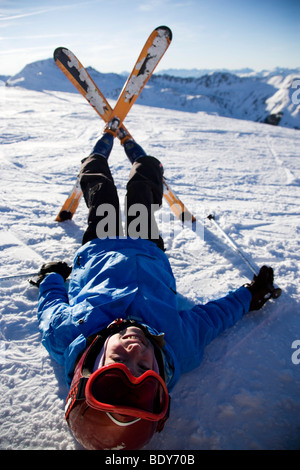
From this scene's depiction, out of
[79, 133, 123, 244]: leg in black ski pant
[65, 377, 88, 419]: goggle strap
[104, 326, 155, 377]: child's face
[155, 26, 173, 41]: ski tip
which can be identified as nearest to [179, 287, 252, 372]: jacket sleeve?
[104, 326, 155, 377]: child's face

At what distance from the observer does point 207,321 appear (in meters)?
1.61

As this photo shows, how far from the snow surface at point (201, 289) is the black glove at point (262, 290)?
0.09 meters

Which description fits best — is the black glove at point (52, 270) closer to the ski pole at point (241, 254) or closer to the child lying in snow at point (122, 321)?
the child lying in snow at point (122, 321)

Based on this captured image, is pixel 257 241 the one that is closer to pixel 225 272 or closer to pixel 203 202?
pixel 225 272

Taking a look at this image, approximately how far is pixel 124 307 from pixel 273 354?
93cm

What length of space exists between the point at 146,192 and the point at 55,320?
1188 millimetres

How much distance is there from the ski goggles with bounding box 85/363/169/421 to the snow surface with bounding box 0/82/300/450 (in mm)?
378

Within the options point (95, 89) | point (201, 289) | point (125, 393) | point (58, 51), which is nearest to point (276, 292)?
point (201, 289)

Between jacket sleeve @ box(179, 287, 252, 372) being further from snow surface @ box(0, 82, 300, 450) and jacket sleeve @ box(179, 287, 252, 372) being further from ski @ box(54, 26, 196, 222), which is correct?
ski @ box(54, 26, 196, 222)

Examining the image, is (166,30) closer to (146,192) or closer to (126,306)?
(146,192)

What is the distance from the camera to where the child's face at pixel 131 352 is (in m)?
1.12

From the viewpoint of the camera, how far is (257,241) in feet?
8.93

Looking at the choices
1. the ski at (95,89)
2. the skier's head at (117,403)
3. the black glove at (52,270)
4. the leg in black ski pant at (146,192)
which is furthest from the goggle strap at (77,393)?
the ski at (95,89)
